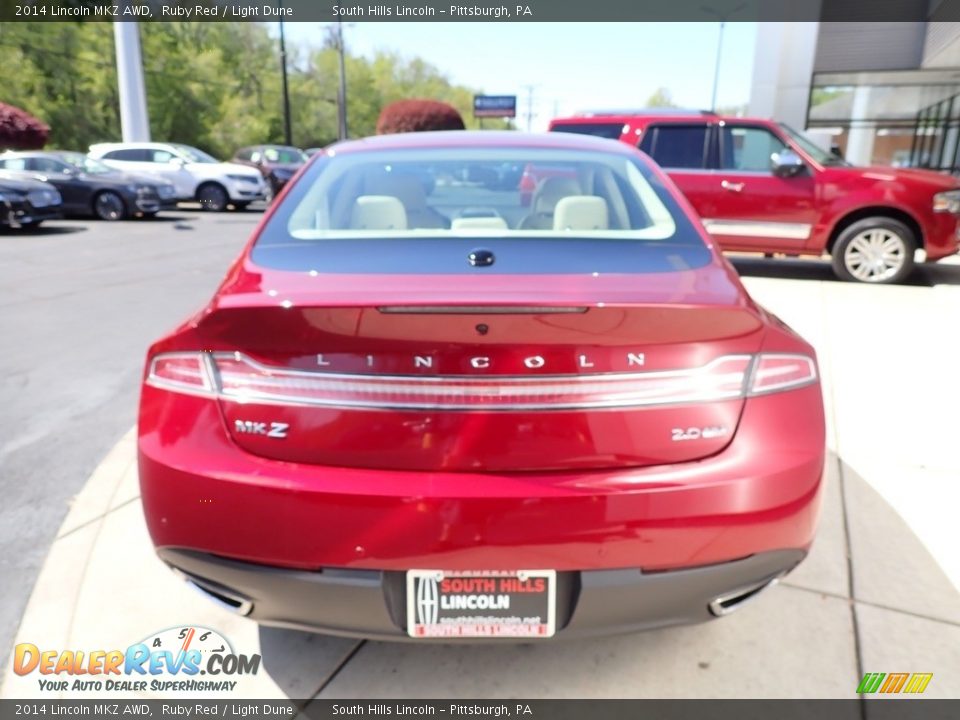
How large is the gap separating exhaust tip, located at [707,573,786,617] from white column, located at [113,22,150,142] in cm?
2358

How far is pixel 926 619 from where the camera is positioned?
249 cm

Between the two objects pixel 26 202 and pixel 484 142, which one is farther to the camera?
pixel 26 202

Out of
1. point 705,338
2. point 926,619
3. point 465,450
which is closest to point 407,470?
point 465,450

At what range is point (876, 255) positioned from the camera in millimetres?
8523

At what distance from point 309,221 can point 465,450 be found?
1.25m

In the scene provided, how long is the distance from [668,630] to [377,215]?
5.76 feet

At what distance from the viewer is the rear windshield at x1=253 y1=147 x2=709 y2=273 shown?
6.86 feet

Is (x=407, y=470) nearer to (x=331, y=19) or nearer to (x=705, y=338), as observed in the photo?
(x=705, y=338)

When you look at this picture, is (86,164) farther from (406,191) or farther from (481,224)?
(481,224)

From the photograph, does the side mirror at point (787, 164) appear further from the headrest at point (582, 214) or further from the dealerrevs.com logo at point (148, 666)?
the dealerrevs.com logo at point (148, 666)

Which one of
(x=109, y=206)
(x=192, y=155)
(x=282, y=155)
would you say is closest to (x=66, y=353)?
(x=109, y=206)

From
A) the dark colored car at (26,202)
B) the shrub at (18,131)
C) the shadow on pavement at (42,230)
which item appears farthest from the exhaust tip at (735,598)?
the shrub at (18,131)

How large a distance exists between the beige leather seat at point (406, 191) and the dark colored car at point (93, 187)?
572 inches

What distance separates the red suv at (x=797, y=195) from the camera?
8180 mm
